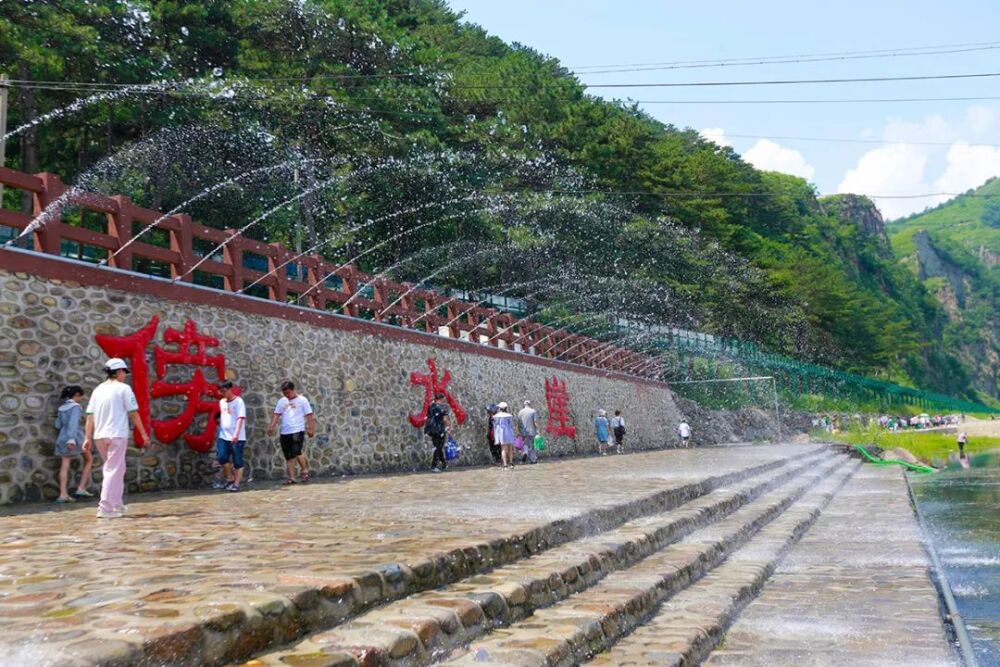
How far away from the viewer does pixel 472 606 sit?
13.8ft

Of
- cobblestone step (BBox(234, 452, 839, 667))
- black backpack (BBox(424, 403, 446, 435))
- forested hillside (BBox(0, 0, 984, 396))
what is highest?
forested hillside (BBox(0, 0, 984, 396))

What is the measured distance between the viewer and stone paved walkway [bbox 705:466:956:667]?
484cm

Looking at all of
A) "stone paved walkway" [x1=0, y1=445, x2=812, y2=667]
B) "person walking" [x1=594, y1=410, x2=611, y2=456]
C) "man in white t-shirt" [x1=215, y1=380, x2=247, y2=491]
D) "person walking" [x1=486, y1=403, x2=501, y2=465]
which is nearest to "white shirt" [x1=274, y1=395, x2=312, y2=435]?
"man in white t-shirt" [x1=215, y1=380, x2=247, y2=491]

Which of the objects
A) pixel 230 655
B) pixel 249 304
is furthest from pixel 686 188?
pixel 230 655

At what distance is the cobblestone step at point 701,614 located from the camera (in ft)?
14.8

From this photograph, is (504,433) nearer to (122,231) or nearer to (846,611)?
(122,231)

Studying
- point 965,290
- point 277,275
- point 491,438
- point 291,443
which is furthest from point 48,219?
point 965,290

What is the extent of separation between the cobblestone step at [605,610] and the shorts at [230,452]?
564 cm

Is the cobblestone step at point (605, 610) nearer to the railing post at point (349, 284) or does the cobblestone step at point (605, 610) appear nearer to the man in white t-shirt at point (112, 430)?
the man in white t-shirt at point (112, 430)

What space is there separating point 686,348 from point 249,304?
32061 mm

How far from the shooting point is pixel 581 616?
4699 mm

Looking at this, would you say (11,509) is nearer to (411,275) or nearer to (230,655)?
(230,655)

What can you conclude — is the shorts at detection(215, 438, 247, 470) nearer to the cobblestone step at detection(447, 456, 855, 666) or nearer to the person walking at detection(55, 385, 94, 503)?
the person walking at detection(55, 385, 94, 503)

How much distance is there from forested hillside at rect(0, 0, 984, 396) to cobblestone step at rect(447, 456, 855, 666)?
11832 millimetres
